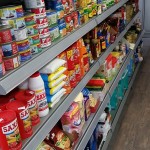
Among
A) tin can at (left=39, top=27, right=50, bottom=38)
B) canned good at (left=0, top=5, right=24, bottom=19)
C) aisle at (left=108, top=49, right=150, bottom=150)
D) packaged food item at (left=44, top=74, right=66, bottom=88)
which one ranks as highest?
canned good at (left=0, top=5, right=24, bottom=19)

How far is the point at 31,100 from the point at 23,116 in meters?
0.10

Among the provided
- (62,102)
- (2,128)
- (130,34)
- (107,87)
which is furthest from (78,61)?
(130,34)

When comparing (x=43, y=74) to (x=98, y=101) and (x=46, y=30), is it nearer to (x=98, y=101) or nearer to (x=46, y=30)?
(x=46, y=30)

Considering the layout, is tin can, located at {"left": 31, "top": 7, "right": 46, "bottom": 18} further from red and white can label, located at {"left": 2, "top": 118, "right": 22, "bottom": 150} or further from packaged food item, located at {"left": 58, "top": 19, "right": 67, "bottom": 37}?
red and white can label, located at {"left": 2, "top": 118, "right": 22, "bottom": 150}

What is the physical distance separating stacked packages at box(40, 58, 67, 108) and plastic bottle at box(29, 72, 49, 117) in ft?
0.34

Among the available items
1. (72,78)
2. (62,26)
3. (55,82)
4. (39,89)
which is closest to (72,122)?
(72,78)

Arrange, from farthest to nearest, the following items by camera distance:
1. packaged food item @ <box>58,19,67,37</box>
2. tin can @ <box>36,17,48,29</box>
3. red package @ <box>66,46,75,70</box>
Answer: red package @ <box>66,46,75,70</box> → packaged food item @ <box>58,19,67,37</box> → tin can @ <box>36,17,48,29</box>

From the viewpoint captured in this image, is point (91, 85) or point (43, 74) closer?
point (43, 74)

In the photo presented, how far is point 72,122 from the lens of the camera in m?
1.77

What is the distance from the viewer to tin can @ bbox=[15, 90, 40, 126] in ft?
3.98

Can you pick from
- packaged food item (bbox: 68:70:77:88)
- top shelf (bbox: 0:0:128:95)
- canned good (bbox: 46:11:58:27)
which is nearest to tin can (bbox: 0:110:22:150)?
top shelf (bbox: 0:0:128:95)

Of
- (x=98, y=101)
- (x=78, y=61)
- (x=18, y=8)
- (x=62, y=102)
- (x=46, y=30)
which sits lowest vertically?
(x=98, y=101)

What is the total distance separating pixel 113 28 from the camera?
295cm

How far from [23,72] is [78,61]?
81cm
